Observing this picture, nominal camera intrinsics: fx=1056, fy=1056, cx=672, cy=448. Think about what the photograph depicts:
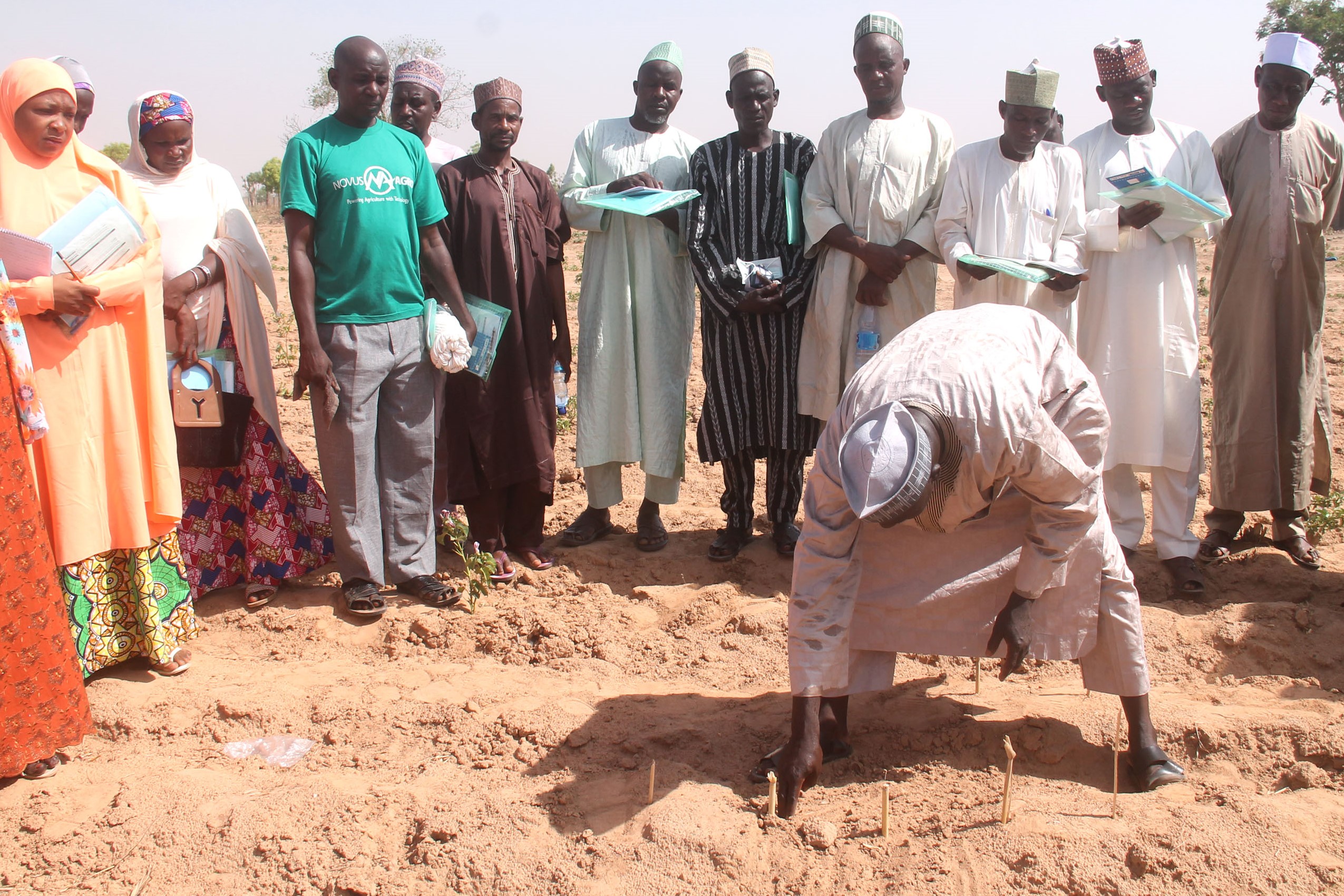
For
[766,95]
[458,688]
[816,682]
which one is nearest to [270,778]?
[458,688]

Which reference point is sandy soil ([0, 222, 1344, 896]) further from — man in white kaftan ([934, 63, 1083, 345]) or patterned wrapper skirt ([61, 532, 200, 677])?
man in white kaftan ([934, 63, 1083, 345])

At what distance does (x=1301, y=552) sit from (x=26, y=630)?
485 centimetres

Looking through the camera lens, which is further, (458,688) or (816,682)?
(458,688)

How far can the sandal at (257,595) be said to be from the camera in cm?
436

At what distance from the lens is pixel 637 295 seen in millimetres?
4805

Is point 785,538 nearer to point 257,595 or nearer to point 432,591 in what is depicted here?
point 432,591

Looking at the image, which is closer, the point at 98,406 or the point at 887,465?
the point at 887,465

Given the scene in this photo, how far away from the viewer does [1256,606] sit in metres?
4.17

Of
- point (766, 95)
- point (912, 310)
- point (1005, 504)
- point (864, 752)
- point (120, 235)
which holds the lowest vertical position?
point (864, 752)

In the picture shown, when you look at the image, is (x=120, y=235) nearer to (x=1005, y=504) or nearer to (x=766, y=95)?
(x=766, y=95)

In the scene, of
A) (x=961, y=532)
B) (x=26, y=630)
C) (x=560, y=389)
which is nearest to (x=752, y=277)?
(x=560, y=389)

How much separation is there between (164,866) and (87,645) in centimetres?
116

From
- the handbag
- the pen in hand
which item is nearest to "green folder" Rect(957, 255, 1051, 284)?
the handbag

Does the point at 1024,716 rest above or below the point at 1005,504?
below
